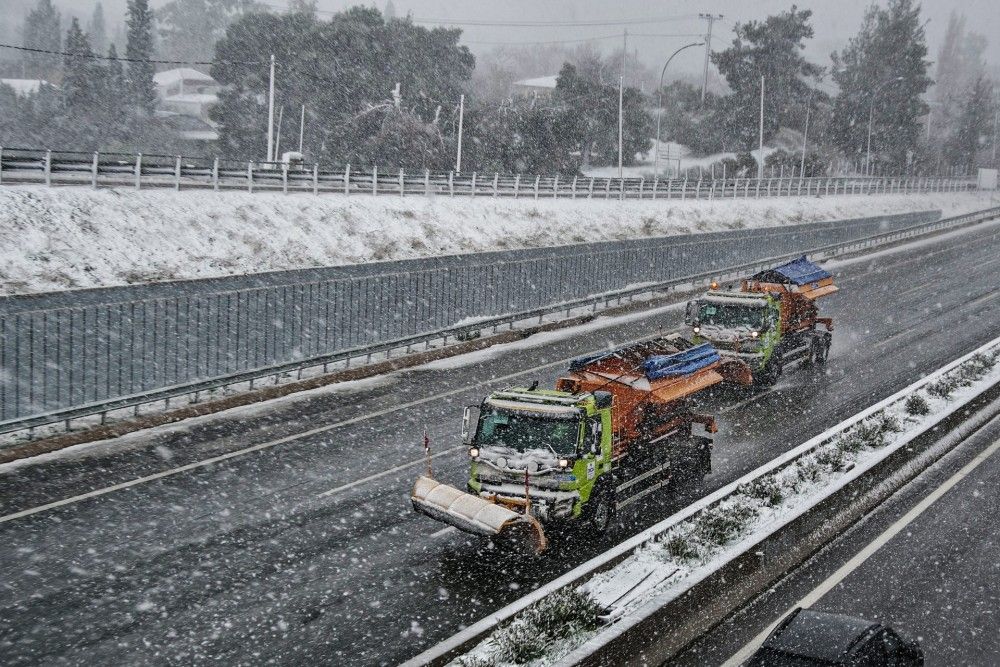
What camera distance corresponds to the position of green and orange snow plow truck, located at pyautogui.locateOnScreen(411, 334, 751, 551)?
40.3 feet

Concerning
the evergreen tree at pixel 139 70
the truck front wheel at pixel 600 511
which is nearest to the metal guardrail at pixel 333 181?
the evergreen tree at pixel 139 70

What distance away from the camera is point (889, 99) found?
101 metres

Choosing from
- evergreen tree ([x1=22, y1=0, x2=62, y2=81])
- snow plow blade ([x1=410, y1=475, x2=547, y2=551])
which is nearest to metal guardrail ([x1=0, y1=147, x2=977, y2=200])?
snow plow blade ([x1=410, y1=475, x2=547, y2=551])

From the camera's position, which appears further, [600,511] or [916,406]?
[916,406]

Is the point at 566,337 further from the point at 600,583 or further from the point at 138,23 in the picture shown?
the point at 138,23

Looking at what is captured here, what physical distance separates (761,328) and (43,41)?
432 ft

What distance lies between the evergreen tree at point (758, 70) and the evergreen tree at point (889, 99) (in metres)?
7.38

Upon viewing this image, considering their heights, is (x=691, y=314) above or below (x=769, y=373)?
above

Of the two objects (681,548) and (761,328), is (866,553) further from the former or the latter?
(761,328)

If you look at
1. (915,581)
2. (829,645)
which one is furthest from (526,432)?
(829,645)

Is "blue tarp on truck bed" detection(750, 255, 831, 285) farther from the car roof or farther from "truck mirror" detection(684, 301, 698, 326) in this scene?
the car roof

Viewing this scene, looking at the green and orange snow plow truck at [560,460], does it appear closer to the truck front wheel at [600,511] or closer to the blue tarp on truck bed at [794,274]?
the truck front wheel at [600,511]

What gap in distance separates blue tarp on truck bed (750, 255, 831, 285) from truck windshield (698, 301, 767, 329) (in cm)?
359

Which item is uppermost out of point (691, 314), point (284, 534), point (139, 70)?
point (139, 70)
